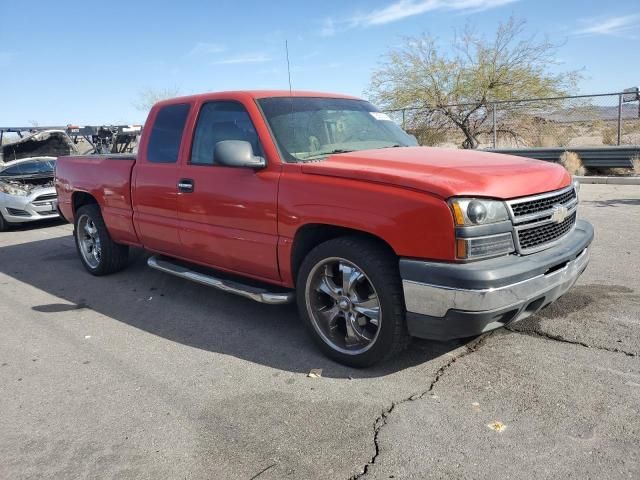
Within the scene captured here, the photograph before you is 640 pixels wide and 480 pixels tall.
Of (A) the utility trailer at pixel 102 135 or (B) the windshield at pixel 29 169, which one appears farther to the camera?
(A) the utility trailer at pixel 102 135

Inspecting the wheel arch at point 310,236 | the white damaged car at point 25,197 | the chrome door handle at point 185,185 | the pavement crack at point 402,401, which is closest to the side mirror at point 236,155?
the wheel arch at point 310,236

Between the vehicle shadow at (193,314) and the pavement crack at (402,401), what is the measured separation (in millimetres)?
134

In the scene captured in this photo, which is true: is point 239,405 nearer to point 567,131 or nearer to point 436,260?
point 436,260

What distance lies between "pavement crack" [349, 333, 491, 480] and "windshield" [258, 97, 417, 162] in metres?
1.74

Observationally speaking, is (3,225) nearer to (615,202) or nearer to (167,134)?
(167,134)

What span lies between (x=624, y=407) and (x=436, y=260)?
1.30 metres

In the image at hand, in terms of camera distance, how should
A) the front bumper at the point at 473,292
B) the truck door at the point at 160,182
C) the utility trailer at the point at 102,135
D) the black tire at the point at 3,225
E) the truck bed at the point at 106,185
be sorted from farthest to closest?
the utility trailer at the point at 102,135 < the black tire at the point at 3,225 < the truck bed at the point at 106,185 < the truck door at the point at 160,182 < the front bumper at the point at 473,292

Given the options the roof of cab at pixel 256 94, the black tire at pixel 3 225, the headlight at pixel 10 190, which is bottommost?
the black tire at pixel 3 225

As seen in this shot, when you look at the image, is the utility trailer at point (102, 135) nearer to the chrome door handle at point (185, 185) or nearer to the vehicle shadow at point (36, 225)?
the vehicle shadow at point (36, 225)

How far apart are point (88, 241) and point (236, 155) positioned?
3.63 m

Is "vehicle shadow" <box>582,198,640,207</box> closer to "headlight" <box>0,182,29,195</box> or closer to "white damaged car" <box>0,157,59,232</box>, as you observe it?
"white damaged car" <box>0,157,59,232</box>

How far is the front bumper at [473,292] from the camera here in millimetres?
3020

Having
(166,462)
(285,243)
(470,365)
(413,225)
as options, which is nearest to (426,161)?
(413,225)

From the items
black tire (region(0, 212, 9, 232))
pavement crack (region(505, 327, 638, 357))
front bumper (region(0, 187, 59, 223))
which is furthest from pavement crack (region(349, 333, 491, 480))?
black tire (region(0, 212, 9, 232))
